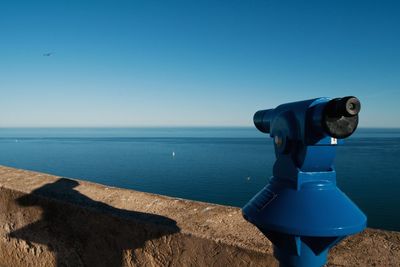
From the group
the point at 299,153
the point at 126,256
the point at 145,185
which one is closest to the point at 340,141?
the point at 299,153

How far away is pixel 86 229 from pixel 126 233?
0.45 m

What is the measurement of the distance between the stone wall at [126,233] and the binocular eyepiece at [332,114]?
1.03 m

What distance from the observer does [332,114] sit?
1.05m

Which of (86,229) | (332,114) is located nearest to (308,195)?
(332,114)

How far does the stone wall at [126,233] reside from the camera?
1.95 metres

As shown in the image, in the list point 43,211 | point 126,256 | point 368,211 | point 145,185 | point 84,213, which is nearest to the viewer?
point 126,256

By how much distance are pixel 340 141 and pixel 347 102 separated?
29 centimetres

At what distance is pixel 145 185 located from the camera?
3130 centimetres

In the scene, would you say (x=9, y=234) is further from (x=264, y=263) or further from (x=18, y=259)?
(x=264, y=263)

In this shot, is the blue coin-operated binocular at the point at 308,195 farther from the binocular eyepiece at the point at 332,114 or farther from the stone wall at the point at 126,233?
the stone wall at the point at 126,233

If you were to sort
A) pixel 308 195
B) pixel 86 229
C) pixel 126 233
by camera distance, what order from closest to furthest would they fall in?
pixel 308 195 < pixel 126 233 < pixel 86 229

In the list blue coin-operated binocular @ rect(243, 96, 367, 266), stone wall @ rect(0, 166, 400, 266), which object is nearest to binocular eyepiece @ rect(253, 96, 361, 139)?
blue coin-operated binocular @ rect(243, 96, 367, 266)

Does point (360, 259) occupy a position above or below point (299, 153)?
below

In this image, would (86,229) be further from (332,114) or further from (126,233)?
(332,114)
